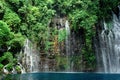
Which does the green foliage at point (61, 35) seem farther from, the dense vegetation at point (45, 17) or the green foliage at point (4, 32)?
the green foliage at point (4, 32)

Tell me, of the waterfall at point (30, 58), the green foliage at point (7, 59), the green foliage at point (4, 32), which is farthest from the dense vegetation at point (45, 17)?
the green foliage at point (7, 59)

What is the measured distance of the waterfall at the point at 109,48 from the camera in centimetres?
3641

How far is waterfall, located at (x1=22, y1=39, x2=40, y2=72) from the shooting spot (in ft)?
115

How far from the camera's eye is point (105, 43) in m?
37.2

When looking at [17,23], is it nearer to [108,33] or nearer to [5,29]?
[5,29]

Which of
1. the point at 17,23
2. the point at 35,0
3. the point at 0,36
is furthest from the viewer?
the point at 35,0

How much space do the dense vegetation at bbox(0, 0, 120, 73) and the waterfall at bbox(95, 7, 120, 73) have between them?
3.56 ft

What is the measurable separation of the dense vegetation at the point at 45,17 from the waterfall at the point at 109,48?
3.56ft

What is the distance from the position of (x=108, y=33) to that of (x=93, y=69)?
15.8 ft

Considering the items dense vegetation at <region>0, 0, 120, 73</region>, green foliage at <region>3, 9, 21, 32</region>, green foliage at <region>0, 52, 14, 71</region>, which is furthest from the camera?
dense vegetation at <region>0, 0, 120, 73</region>

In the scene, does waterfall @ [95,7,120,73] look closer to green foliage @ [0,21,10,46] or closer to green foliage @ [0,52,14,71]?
green foliage @ [0,52,14,71]

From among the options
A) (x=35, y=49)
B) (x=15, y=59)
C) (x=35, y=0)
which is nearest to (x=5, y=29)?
(x=15, y=59)

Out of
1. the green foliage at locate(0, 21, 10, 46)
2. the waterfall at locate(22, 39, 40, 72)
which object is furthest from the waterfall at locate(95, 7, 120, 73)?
the green foliage at locate(0, 21, 10, 46)

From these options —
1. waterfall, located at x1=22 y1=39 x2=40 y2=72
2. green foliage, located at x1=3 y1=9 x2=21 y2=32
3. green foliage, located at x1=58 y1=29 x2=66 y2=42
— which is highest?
green foliage, located at x1=3 y1=9 x2=21 y2=32
